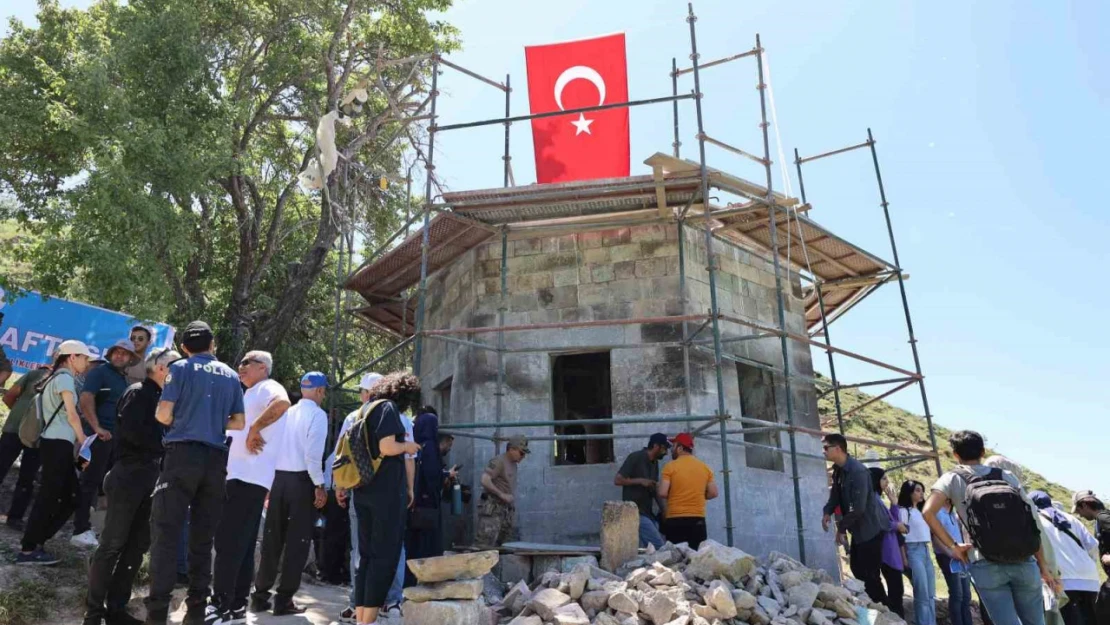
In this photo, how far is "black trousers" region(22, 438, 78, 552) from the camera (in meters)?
5.55

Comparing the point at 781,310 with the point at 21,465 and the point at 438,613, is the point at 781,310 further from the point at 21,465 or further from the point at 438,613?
the point at 21,465

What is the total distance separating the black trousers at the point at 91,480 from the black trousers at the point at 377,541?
244cm

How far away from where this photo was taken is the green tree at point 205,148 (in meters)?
9.44

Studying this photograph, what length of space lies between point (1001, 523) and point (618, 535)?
9.12ft

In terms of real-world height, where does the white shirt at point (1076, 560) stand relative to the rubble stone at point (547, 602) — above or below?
above

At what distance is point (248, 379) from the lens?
524cm

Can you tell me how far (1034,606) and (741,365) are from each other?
5021 mm

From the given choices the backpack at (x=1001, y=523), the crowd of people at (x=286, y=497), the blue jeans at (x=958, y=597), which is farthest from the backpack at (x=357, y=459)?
the blue jeans at (x=958, y=597)

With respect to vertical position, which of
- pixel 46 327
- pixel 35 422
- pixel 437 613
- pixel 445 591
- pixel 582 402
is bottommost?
pixel 437 613

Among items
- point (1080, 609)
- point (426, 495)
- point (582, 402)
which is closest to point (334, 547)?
point (426, 495)

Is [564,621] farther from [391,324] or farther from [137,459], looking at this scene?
[391,324]

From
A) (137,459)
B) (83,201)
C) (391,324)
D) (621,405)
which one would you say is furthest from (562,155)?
(137,459)

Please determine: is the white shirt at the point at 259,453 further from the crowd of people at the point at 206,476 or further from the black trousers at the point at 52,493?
the black trousers at the point at 52,493

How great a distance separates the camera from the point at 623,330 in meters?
9.08
